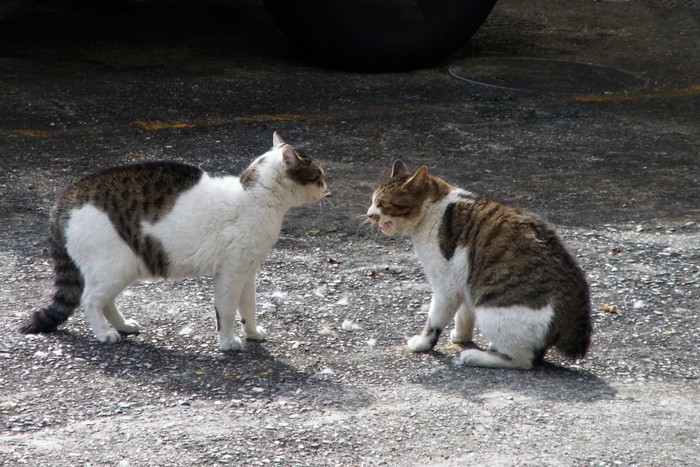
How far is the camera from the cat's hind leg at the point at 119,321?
5227 mm

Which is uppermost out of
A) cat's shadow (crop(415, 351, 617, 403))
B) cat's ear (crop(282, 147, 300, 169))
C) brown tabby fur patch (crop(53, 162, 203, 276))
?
cat's ear (crop(282, 147, 300, 169))

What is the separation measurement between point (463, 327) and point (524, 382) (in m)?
0.63

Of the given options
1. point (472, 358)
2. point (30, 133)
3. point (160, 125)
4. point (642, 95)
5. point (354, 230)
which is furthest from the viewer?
point (642, 95)

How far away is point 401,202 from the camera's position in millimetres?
5355

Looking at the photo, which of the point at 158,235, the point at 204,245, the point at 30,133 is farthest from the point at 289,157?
the point at 30,133

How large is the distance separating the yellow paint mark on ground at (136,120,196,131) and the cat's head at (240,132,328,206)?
3.17 metres

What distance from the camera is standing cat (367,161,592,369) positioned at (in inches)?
194

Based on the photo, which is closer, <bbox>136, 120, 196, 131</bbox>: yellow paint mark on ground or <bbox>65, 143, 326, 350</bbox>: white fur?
<bbox>65, 143, 326, 350</bbox>: white fur

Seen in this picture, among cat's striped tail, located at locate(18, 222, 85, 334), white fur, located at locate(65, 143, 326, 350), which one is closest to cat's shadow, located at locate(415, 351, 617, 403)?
white fur, located at locate(65, 143, 326, 350)

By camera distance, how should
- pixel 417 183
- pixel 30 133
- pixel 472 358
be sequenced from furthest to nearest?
pixel 30 133 < pixel 417 183 < pixel 472 358

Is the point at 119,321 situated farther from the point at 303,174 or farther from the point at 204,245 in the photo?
the point at 303,174

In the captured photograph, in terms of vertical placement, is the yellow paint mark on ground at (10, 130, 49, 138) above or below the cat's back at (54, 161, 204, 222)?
below

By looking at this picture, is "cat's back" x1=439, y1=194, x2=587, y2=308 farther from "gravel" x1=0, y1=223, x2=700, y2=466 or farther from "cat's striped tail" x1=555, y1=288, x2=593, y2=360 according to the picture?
"gravel" x1=0, y1=223, x2=700, y2=466

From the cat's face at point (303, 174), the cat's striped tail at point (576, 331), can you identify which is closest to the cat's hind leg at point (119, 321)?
the cat's face at point (303, 174)
